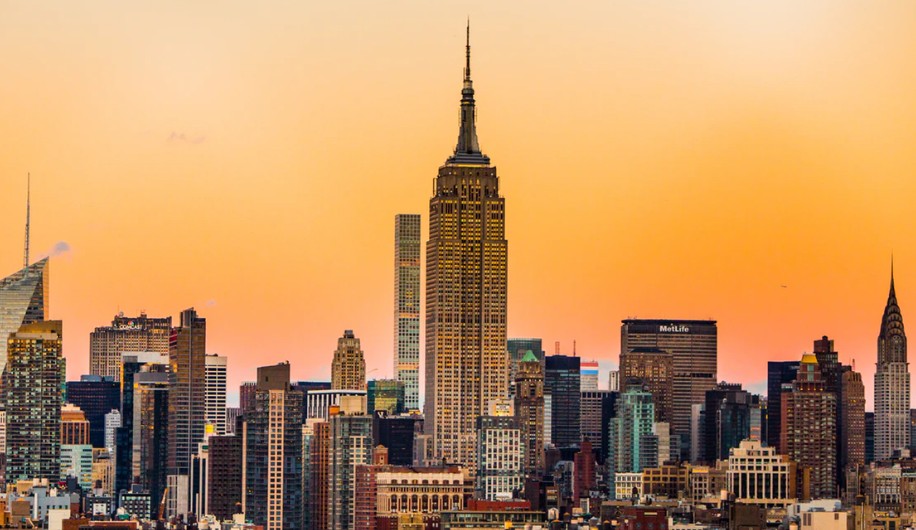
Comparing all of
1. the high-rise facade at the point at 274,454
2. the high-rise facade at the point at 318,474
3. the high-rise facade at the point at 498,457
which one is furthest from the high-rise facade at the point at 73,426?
the high-rise facade at the point at 498,457

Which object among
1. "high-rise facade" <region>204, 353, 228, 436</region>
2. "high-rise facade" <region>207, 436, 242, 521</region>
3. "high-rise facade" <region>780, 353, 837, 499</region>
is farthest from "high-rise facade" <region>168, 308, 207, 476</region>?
"high-rise facade" <region>780, 353, 837, 499</region>

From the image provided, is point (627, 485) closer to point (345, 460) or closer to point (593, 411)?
point (345, 460)

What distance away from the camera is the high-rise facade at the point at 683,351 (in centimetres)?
16275

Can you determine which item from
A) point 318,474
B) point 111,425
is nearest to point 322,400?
point 318,474

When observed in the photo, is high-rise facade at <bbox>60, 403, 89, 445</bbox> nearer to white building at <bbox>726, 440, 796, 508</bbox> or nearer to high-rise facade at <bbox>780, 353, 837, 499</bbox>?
high-rise facade at <bbox>780, 353, 837, 499</bbox>

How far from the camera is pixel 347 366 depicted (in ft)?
520

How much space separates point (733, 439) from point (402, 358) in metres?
30.8

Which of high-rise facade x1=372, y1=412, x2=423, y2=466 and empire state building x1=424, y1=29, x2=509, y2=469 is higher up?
empire state building x1=424, y1=29, x2=509, y2=469

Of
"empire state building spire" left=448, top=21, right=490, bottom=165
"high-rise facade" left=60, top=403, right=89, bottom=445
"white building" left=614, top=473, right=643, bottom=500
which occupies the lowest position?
"white building" left=614, top=473, right=643, bottom=500

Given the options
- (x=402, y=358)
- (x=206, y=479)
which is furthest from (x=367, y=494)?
(x=402, y=358)

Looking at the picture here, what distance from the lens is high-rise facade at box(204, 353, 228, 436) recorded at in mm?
162875

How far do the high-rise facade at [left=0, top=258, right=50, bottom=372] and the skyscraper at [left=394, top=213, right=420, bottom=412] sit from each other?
20176 millimetres

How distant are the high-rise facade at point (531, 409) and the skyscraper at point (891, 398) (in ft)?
56.1

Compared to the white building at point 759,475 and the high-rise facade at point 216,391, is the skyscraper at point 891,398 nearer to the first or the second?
the white building at point 759,475
